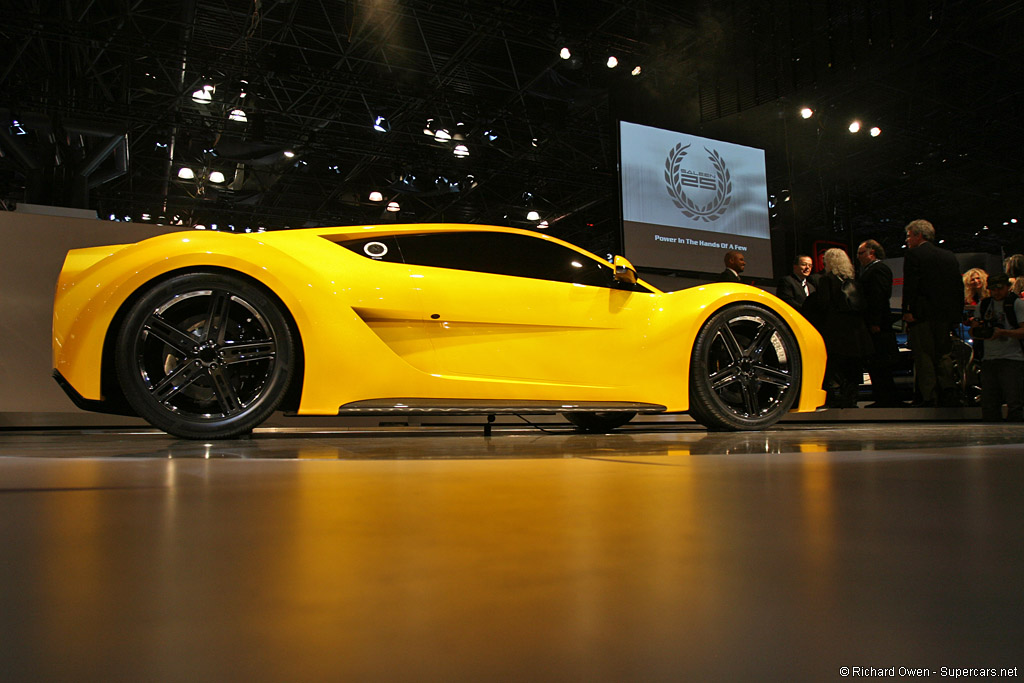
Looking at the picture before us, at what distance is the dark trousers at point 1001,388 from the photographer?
5578 mm

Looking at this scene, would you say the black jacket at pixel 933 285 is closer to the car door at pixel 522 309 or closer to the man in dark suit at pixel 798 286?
the man in dark suit at pixel 798 286

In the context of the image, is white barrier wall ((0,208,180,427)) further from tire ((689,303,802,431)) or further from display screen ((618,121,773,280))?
display screen ((618,121,773,280))

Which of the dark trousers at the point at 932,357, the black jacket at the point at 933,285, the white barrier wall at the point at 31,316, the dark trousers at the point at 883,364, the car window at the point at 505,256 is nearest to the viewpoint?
the car window at the point at 505,256

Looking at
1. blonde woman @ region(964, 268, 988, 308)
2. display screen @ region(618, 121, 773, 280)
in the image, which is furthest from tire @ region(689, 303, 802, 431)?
blonde woman @ region(964, 268, 988, 308)

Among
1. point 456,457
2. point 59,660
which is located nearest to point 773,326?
point 456,457

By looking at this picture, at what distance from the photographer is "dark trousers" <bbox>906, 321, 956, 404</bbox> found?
5926mm

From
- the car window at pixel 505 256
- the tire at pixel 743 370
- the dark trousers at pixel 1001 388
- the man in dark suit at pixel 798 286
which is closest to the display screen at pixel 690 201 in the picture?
the man in dark suit at pixel 798 286

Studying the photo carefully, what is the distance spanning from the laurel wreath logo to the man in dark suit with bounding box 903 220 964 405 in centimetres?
262

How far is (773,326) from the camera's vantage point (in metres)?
3.92

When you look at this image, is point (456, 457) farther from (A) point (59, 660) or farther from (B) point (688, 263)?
(B) point (688, 263)

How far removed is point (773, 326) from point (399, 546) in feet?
12.0

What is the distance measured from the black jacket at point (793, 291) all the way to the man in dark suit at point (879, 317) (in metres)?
0.48

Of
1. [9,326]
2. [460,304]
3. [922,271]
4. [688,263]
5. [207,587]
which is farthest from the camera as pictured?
[688,263]

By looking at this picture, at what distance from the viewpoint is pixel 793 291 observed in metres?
6.29
